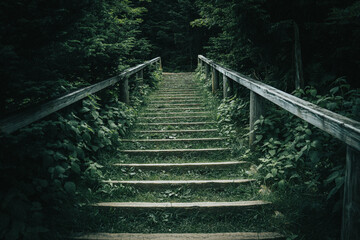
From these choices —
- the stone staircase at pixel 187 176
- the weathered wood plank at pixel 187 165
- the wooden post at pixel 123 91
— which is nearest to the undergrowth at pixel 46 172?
the stone staircase at pixel 187 176

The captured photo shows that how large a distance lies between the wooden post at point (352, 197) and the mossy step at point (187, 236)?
0.69 metres

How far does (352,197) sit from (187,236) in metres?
1.46

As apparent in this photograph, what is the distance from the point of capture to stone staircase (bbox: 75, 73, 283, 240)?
2.54 m

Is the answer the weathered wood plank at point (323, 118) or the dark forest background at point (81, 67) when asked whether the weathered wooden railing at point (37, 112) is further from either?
the weathered wood plank at point (323, 118)

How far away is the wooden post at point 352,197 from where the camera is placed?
1.69 m

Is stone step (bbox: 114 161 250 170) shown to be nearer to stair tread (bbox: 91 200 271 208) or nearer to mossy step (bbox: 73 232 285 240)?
stair tread (bbox: 91 200 271 208)

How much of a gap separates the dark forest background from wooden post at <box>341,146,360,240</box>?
29cm

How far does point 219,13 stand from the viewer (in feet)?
17.5

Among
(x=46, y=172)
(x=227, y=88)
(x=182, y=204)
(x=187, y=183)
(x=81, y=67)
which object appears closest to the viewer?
(x=46, y=172)

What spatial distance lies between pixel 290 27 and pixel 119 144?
369 centimetres

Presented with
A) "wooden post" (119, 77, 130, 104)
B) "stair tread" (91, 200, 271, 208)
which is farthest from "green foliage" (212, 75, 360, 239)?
"wooden post" (119, 77, 130, 104)

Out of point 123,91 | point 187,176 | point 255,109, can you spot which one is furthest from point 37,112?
point 123,91

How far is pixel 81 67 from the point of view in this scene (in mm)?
3436

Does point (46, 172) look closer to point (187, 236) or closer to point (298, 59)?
point (187, 236)
